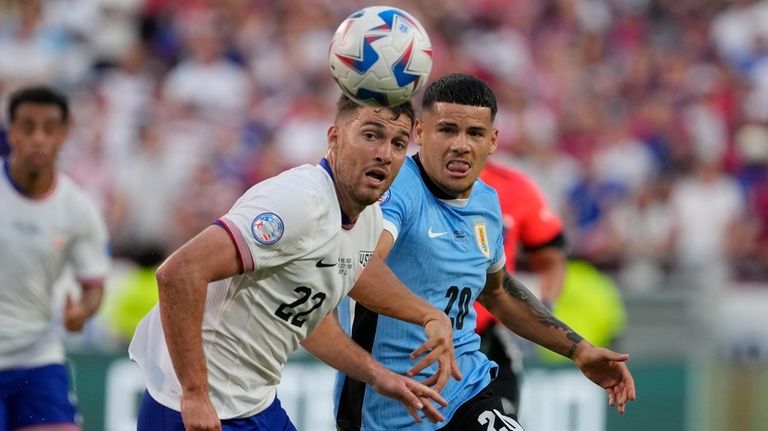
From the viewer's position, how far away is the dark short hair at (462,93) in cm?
646

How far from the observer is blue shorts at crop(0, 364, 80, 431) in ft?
25.5

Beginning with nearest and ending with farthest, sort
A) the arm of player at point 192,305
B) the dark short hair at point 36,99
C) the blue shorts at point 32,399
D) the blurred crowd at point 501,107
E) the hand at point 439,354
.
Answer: the arm of player at point 192,305, the hand at point 439,354, the blue shorts at point 32,399, the dark short hair at point 36,99, the blurred crowd at point 501,107

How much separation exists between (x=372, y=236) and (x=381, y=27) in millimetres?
948

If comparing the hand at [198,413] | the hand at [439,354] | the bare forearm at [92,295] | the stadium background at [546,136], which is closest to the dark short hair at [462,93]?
the hand at [439,354]

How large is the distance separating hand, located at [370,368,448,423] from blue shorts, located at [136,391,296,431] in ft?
1.63

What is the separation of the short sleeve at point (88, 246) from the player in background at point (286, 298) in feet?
9.68

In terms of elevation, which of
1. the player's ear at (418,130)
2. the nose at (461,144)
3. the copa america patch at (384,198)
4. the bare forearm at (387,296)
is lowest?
the bare forearm at (387,296)

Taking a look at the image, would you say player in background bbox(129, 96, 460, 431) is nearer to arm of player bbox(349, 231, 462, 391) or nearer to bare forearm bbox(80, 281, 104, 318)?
arm of player bbox(349, 231, 462, 391)

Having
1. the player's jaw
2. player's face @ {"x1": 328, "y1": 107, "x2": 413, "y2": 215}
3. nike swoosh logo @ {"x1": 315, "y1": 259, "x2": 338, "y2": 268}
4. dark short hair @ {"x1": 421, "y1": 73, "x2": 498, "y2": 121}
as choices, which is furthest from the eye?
dark short hair @ {"x1": 421, "y1": 73, "x2": 498, "y2": 121}

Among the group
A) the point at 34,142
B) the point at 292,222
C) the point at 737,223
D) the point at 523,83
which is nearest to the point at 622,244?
the point at 737,223

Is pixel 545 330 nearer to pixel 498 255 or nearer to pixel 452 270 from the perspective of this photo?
pixel 498 255

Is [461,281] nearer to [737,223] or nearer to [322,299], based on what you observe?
[322,299]

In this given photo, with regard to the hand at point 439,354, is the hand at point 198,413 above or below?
below

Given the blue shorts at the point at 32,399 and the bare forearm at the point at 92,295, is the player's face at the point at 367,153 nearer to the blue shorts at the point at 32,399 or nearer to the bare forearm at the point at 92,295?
the blue shorts at the point at 32,399
